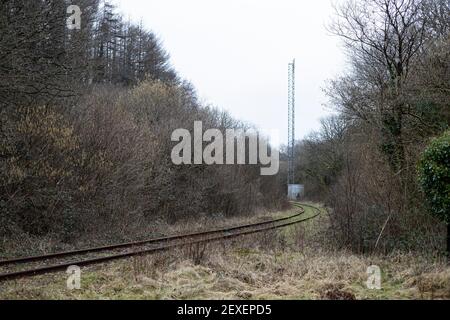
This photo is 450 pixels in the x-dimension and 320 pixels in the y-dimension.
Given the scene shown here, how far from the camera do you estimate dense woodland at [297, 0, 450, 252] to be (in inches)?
508

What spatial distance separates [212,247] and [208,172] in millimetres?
17102

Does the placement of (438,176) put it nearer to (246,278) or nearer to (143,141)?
(246,278)

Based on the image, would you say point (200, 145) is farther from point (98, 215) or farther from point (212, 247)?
point (212, 247)

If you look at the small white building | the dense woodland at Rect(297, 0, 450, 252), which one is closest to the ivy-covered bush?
the dense woodland at Rect(297, 0, 450, 252)

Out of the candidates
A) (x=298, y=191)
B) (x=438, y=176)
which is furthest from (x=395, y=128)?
(x=298, y=191)

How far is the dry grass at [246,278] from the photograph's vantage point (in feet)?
25.1

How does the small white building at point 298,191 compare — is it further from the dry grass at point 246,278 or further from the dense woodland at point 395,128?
the dry grass at point 246,278

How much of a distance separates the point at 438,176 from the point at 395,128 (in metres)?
7.01

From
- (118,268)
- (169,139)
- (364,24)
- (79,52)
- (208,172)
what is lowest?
(118,268)

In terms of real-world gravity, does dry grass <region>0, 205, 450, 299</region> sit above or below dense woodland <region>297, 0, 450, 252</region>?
below

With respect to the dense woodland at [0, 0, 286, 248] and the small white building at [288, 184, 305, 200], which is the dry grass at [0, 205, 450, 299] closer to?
the dense woodland at [0, 0, 286, 248]

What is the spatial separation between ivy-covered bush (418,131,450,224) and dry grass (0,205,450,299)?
1.36 m

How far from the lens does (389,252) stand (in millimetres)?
12289

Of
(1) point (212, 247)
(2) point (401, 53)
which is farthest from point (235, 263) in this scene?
(2) point (401, 53)
